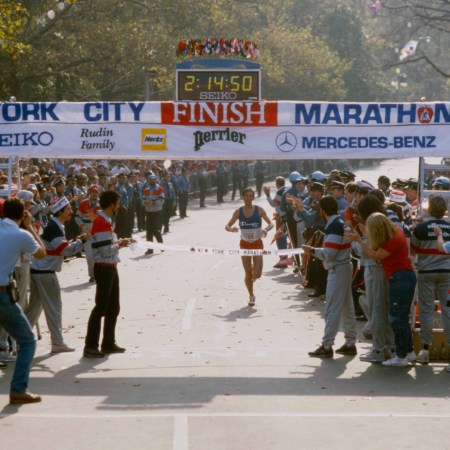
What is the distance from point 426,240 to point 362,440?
A: 4.03 m

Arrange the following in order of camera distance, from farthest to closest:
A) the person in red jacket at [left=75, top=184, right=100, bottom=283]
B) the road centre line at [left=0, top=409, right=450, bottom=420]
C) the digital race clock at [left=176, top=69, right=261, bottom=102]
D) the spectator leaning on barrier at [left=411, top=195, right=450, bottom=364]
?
the person in red jacket at [left=75, top=184, right=100, bottom=283] → the digital race clock at [left=176, top=69, right=261, bottom=102] → the spectator leaning on barrier at [left=411, top=195, right=450, bottom=364] → the road centre line at [left=0, top=409, right=450, bottom=420]

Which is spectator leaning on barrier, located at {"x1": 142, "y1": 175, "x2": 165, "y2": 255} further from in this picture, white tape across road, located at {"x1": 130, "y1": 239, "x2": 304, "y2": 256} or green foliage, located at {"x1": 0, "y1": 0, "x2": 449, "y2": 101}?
white tape across road, located at {"x1": 130, "y1": 239, "x2": 304, "y2": 256}

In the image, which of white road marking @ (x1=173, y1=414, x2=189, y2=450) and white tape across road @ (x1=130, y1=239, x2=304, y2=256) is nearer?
white road marking @ (x1=173, y1=414, x2=189, y2=450)

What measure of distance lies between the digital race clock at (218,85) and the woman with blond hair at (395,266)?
126 inches

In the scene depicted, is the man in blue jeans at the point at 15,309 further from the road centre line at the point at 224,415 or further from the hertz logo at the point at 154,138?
the hertz logo at the point at 154,138

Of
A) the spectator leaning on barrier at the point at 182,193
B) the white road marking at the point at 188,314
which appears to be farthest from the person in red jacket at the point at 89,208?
the spectator leaning on barrier at the point at 182,193

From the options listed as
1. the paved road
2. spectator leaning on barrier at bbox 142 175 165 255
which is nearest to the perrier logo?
the paved road

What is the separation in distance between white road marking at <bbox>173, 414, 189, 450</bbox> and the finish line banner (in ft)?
Result: 17.7

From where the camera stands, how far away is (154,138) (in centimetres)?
1495

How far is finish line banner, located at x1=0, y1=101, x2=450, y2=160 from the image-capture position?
1499 cm

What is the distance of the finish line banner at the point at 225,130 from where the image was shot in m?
15.0

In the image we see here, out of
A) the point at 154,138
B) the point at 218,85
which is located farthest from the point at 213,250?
the point at 218,85

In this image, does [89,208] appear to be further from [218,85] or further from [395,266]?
[395,266]

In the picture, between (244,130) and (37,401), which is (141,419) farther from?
(244,130)
